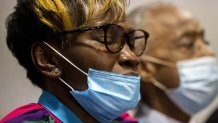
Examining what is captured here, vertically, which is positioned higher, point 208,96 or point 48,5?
point 48,5

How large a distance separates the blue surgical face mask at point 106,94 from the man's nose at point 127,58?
0.13ft

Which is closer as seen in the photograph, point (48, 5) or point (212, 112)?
point (48, 5)

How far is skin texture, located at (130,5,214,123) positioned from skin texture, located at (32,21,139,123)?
0.79 m

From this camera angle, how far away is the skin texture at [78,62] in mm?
1437

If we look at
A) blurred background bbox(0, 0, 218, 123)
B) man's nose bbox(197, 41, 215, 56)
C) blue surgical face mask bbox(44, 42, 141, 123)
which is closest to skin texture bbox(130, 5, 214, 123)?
man's nose bbox(197, 41, 215, 56)

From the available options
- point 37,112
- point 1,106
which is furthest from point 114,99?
point 1,106

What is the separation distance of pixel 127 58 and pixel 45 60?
0.87ft

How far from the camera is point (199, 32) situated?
2.32 meters

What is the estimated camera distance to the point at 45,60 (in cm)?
147

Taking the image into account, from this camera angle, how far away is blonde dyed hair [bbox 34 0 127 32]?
4.68 ft

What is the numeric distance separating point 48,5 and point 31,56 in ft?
0.59

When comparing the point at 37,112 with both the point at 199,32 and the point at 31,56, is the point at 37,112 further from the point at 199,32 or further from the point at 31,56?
the point at 199,32

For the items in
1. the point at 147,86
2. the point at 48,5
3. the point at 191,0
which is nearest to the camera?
the point at 48,5

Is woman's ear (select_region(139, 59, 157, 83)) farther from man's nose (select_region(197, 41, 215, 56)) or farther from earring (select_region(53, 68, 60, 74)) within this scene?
earring (select_region(53, 68, 60, 74))
